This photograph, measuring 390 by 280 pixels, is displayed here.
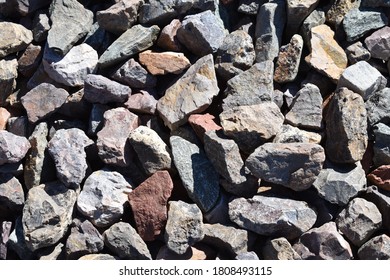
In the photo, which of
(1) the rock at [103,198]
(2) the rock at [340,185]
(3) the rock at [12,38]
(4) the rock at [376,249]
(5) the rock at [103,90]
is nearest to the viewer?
(4) the rock at [376,249]

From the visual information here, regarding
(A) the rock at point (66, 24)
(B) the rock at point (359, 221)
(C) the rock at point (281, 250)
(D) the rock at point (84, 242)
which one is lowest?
(D) the rock at point (84, 242)

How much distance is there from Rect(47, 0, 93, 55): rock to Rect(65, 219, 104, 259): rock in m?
1.02

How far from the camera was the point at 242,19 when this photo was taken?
319 centimetres

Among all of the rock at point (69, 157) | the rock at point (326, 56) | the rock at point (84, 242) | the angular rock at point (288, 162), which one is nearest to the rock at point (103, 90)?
the rock at point (69, 157)

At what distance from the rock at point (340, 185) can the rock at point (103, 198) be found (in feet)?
3.29

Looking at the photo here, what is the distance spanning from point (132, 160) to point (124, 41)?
2.22 ft

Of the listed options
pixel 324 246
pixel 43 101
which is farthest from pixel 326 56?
pixel 43 101

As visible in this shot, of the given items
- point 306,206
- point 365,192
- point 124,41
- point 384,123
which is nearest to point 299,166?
point 306,206

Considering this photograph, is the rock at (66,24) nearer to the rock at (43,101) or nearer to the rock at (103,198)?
the rock at (43,101)

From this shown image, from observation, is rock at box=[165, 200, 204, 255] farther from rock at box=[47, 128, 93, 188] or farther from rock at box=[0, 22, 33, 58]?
rock at box=[0, 22, 33, 58]

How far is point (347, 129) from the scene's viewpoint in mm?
2680

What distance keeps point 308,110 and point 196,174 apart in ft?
2.24

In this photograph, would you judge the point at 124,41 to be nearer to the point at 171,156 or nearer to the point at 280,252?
the point at 171,156

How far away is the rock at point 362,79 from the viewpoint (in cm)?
279
